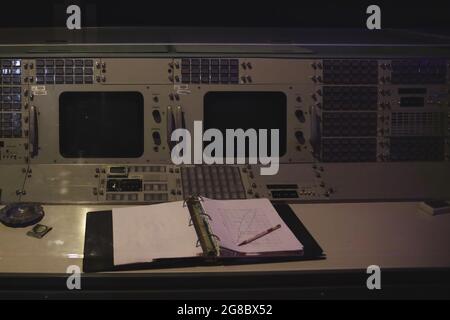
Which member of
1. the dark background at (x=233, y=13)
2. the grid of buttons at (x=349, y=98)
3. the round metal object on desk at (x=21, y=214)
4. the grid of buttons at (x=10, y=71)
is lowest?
the round metal object on desk at (x=21, y=214)

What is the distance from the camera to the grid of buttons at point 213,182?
1531 millimetres

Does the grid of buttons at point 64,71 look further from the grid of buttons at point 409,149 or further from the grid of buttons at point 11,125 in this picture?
the grid of buttons at point 409,149

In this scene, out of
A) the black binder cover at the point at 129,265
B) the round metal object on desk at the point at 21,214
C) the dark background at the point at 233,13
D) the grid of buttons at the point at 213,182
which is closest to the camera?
the black binder cover at the point at 129,265

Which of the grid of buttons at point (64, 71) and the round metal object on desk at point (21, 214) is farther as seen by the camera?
the grid of buttons at point (64, 71)

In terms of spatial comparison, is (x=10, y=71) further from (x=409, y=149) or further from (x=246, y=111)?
(x=409, y=149)

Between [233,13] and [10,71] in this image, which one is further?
[233,13]

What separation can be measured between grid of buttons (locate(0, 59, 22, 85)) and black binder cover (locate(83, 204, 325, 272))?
0.50m

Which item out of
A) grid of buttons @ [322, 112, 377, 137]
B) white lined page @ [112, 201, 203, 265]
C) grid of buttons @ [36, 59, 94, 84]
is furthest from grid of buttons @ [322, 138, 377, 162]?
grid of buttons @ [36, 59, 94, 84]

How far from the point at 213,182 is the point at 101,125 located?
37cm

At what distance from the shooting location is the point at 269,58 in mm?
1637

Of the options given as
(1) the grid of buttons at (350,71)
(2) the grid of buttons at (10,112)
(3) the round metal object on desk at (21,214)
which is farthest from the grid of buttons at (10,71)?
(1) the grid of buttons at (350,71)

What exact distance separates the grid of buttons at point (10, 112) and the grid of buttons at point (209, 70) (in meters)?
0.48

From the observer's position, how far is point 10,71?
158 cm

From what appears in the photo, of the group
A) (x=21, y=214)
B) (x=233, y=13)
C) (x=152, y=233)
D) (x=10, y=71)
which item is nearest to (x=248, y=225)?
(x=152, y=233)
